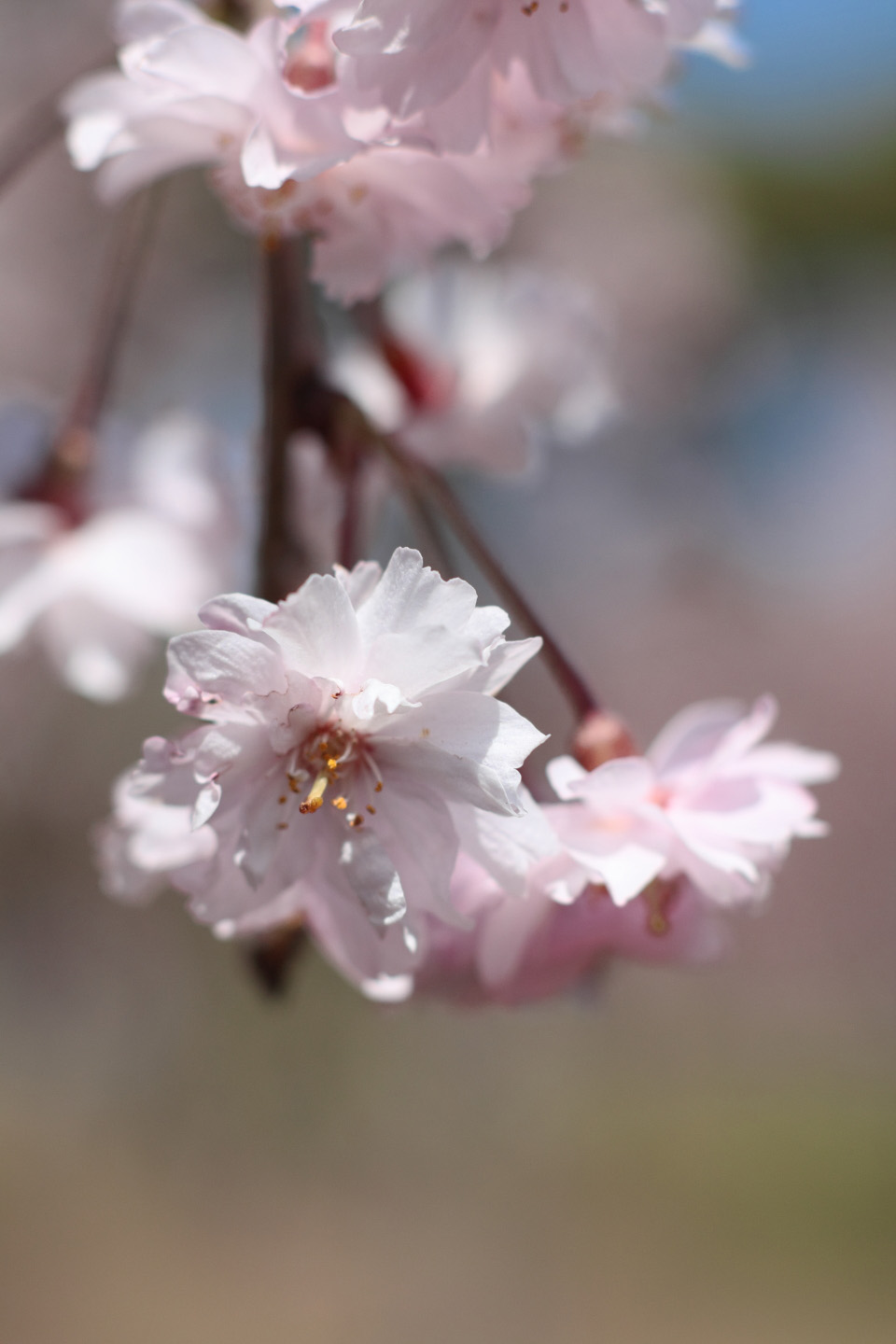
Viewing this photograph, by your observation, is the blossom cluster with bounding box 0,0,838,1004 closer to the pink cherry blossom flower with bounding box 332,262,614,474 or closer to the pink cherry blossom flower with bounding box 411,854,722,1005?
the pink cherry blossom flower with bounding box 411,854,722,1005

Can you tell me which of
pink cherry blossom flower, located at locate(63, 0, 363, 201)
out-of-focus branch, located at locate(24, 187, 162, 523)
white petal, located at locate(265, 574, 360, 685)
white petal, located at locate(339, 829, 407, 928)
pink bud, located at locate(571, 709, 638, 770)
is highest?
pink cherry blossom flower, located at locate(63, 0, 363, 201)

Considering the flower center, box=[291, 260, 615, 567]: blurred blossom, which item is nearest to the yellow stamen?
the flower center

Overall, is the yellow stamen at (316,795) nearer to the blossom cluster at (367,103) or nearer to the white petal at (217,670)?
the white petal at (217,670)

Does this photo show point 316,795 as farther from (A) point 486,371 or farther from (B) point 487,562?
(A) point 486,371

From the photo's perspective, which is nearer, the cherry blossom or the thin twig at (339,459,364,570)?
the cherry blossom

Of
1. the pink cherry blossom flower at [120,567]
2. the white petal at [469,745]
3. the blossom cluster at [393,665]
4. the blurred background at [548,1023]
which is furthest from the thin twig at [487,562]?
the blurred background at [548,1023]

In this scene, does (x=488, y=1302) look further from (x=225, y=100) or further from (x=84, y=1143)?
(x=225, y=100)

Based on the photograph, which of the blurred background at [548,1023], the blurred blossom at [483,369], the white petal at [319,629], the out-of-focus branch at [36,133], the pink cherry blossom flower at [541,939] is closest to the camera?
the white petal at [319,629]
